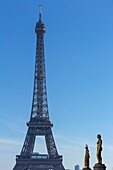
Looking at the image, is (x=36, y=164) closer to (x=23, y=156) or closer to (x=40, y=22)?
(x=23, y=156)

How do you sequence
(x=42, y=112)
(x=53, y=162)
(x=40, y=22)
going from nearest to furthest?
(x=53, y=162) → (x=42, y=112) → (x=40, y=22)

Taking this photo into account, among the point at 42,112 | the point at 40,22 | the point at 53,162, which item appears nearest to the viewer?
the point at 53,162

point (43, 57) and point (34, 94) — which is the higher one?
point (43, 57)

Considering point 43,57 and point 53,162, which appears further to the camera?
point 43,57

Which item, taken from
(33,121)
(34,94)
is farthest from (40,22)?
(33,121)

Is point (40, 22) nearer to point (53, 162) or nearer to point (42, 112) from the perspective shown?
point (42, 112)

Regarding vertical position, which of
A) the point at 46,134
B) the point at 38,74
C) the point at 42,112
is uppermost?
the point at 38,74
